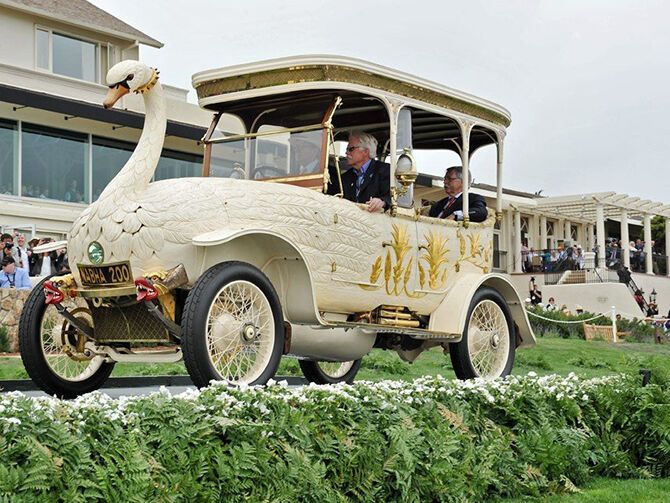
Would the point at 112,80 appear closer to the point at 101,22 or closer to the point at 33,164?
the point at 33,164

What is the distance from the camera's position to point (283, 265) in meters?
9.23

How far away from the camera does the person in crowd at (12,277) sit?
18.8 m

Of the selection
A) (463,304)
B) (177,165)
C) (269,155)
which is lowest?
(463,304)

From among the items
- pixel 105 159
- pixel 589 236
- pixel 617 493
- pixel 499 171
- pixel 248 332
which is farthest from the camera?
pixel 589 236

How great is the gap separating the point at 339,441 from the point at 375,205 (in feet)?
13.1

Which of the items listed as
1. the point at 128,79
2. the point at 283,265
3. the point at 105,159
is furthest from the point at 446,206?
the point at 105,159

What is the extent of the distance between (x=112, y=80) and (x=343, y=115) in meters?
3.10

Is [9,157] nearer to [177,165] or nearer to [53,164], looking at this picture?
[53,164]

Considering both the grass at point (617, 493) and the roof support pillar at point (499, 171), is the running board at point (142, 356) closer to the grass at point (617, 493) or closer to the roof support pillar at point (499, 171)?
the grass at point (617, 493)

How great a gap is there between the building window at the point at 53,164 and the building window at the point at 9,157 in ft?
0.64

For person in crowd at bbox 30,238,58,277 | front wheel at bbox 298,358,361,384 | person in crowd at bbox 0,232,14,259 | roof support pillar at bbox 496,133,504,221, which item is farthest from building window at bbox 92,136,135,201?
roof support pillar at bbox 496,133,504,221

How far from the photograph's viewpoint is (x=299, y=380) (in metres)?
14.0

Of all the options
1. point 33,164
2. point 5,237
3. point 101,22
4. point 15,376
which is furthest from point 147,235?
point 101,22

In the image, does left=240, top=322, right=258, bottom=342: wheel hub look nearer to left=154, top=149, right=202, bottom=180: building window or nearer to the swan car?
the swan car
